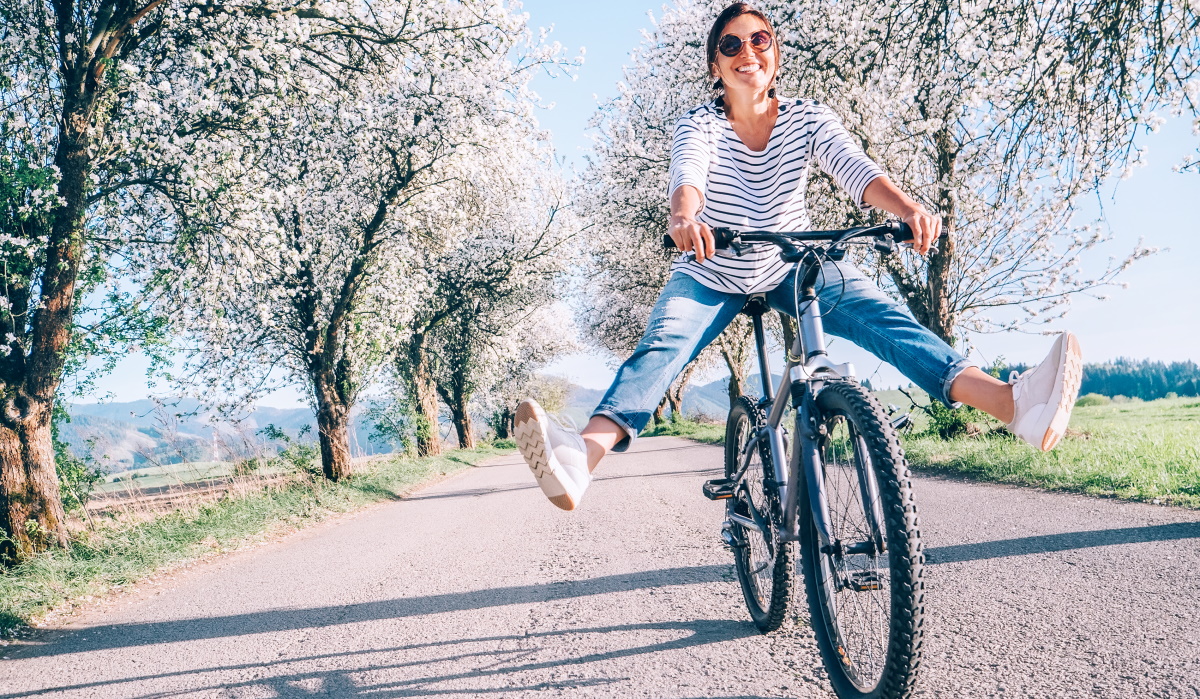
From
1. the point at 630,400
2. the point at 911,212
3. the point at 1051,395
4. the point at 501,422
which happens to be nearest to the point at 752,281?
the point at 911,212

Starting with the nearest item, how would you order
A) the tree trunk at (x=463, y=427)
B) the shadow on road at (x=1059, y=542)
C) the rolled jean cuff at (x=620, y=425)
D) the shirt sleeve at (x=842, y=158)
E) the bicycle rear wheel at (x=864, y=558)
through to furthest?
the bicycle rear wheel at (x=864, y=558) → the rolled jean cuff at (x=620, y=425) → the shirt sleeve at (x=842, y=158) → the shadow on road at (x=1059, y=542) → the tree trunk at (x=463, y=427)

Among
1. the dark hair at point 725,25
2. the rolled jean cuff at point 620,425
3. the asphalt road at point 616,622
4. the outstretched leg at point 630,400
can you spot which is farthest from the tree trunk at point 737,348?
the rolled jean cuff at point 620,425

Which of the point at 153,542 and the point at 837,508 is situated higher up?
the point at 837,508

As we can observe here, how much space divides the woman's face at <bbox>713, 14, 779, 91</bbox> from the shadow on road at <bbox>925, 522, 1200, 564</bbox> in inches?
113

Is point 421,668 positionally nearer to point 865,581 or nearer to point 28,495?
point 865,581

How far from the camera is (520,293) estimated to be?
24.5m

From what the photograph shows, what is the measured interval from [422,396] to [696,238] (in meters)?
19.9

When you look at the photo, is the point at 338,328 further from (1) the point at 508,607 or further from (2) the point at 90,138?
(1) the point at 508,607

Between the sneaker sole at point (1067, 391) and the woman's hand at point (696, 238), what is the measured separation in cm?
112

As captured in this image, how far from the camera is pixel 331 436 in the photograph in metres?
13.5

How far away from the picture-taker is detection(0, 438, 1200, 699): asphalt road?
242 centimetres

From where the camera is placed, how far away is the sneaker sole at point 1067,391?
1.96 m

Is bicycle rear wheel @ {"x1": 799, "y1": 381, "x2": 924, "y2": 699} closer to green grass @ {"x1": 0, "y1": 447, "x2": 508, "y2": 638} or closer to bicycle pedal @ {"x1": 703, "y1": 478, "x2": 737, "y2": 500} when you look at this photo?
bicycle pedal @ {"x1": 703, "y1": 478, "x2": 737, "y2": 500}

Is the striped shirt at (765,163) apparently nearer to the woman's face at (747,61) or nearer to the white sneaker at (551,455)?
the woman's face at (747,61)
